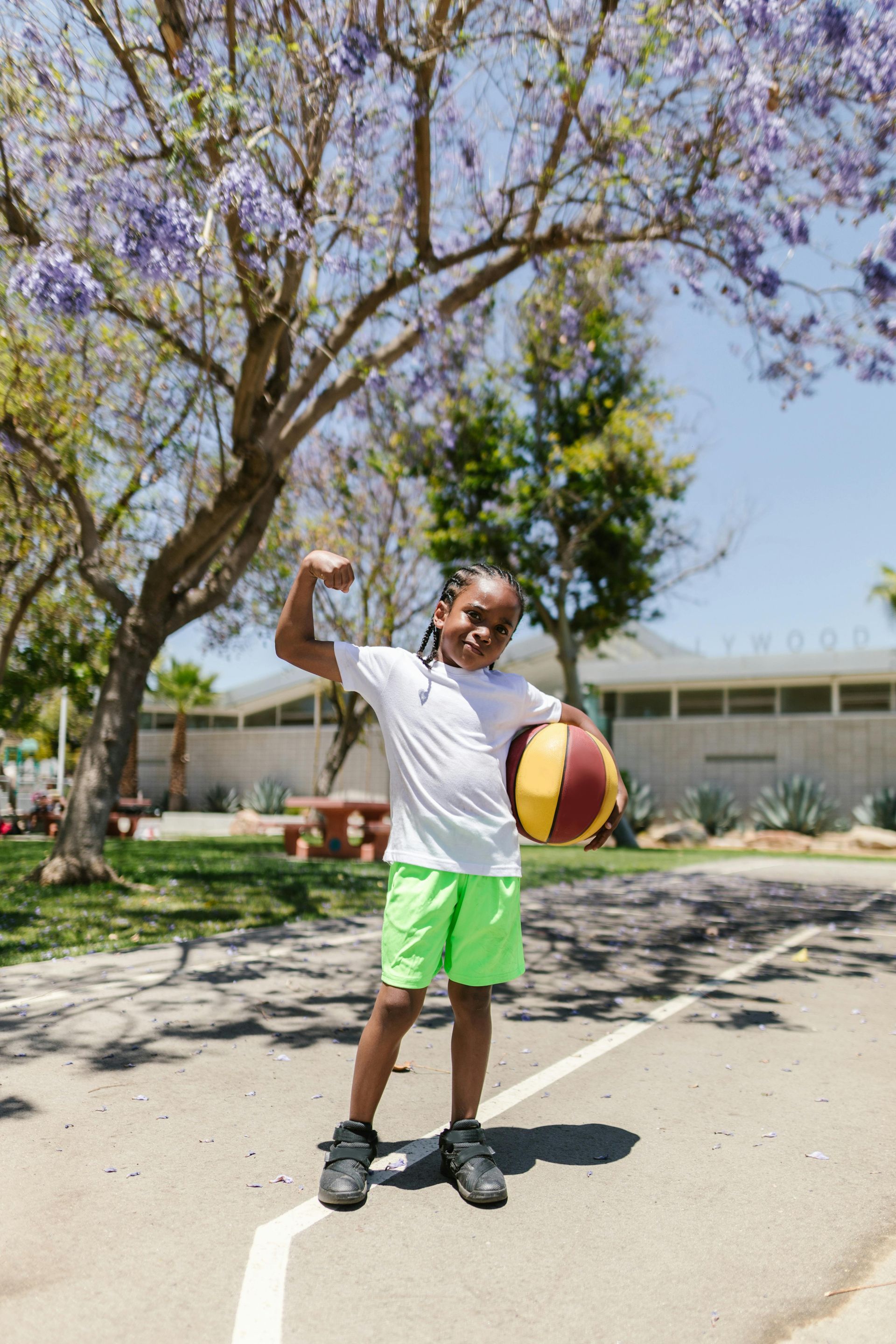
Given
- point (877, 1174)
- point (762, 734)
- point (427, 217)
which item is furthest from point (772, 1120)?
point (762, 734)

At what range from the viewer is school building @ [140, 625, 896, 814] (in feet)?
83.9

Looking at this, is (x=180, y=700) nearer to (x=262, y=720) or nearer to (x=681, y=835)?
(x=262, y=720)

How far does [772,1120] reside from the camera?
4.04m

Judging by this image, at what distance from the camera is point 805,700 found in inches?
1061

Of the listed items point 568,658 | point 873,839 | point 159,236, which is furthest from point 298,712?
point 159,236

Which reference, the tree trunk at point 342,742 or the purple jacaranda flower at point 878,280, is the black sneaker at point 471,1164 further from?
the tree trunk at point 342,742

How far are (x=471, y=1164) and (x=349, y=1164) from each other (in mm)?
377

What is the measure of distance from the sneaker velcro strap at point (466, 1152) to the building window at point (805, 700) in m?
25.0

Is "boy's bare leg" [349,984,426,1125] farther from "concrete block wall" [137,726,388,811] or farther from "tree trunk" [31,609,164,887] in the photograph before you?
"concrete block wall" [137,726,388,811]

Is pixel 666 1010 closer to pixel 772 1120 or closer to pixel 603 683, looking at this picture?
pixel 772 1120

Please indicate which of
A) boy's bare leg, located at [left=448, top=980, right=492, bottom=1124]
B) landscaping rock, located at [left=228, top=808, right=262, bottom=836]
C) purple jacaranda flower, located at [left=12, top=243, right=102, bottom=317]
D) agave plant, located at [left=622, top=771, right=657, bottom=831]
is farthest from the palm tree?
boy's bare leg, located at [left=448, top=980, right=492, bottom=1124]

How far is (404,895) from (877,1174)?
1.89m

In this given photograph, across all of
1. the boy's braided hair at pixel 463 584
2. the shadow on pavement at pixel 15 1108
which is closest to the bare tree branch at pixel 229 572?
the shadow on pavement at pixel 15 1108

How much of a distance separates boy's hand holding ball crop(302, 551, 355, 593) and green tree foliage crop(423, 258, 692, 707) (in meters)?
16.3
